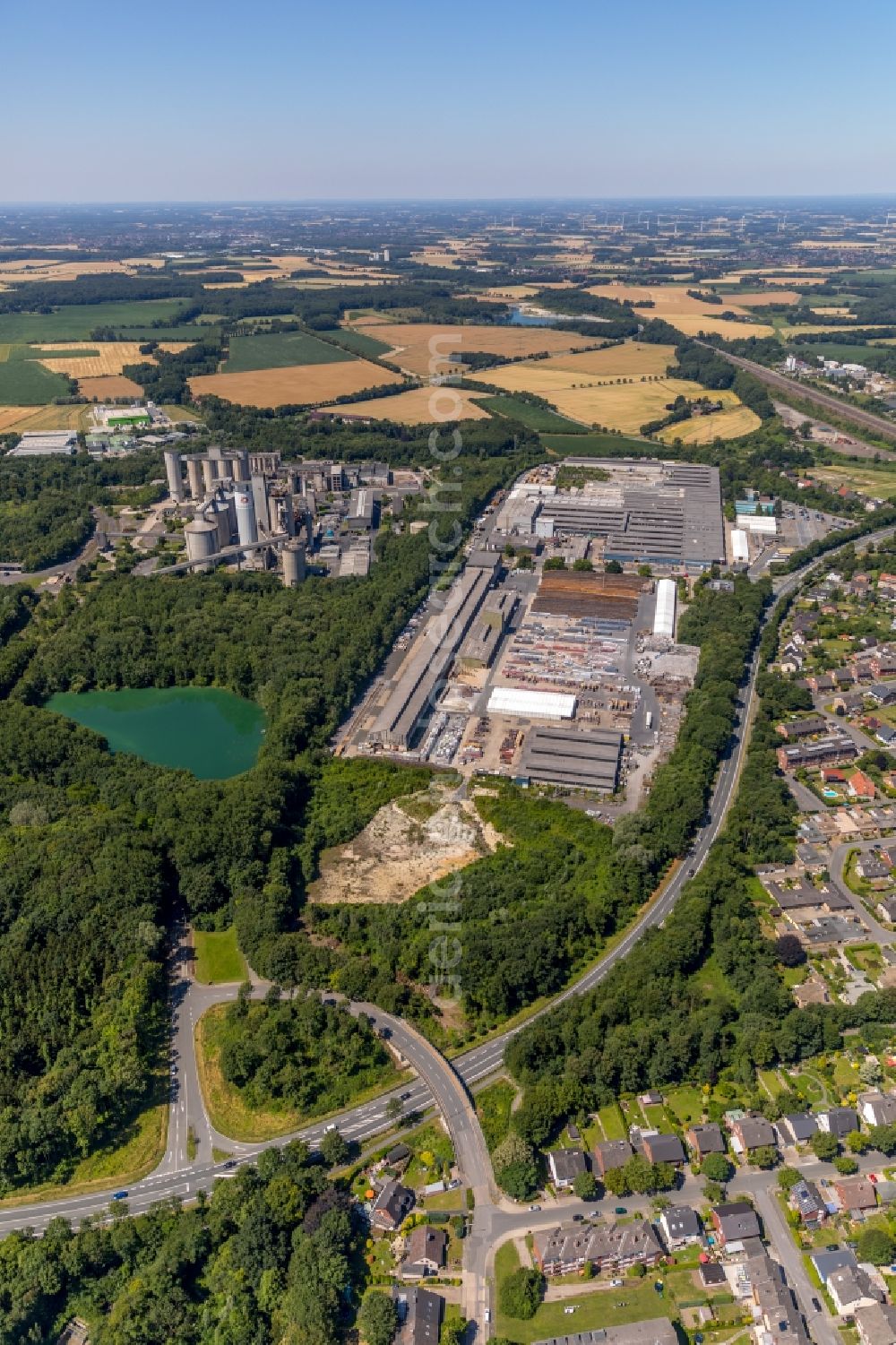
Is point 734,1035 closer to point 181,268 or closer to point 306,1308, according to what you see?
point 306,1308

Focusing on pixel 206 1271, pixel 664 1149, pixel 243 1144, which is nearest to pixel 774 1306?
pixel 664 1149

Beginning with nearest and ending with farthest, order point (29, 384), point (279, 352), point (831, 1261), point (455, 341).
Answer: point (831, 1261), point (29, 384), point (279, 352), point (455, 341)

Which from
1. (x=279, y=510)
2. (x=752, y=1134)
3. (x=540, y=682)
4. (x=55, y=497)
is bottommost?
(x=752, y=1134)

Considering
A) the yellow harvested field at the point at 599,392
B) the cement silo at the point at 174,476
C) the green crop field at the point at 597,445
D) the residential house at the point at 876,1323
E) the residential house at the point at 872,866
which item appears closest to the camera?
the residential house at the point at 876,1323

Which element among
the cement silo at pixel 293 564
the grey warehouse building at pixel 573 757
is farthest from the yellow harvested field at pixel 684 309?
the grey warehouse building at pixel 573 757

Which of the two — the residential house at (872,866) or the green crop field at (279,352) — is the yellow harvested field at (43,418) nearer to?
the green crop field at (279,352)

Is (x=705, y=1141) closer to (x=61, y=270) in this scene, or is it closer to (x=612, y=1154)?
(x=612, y=1154)
